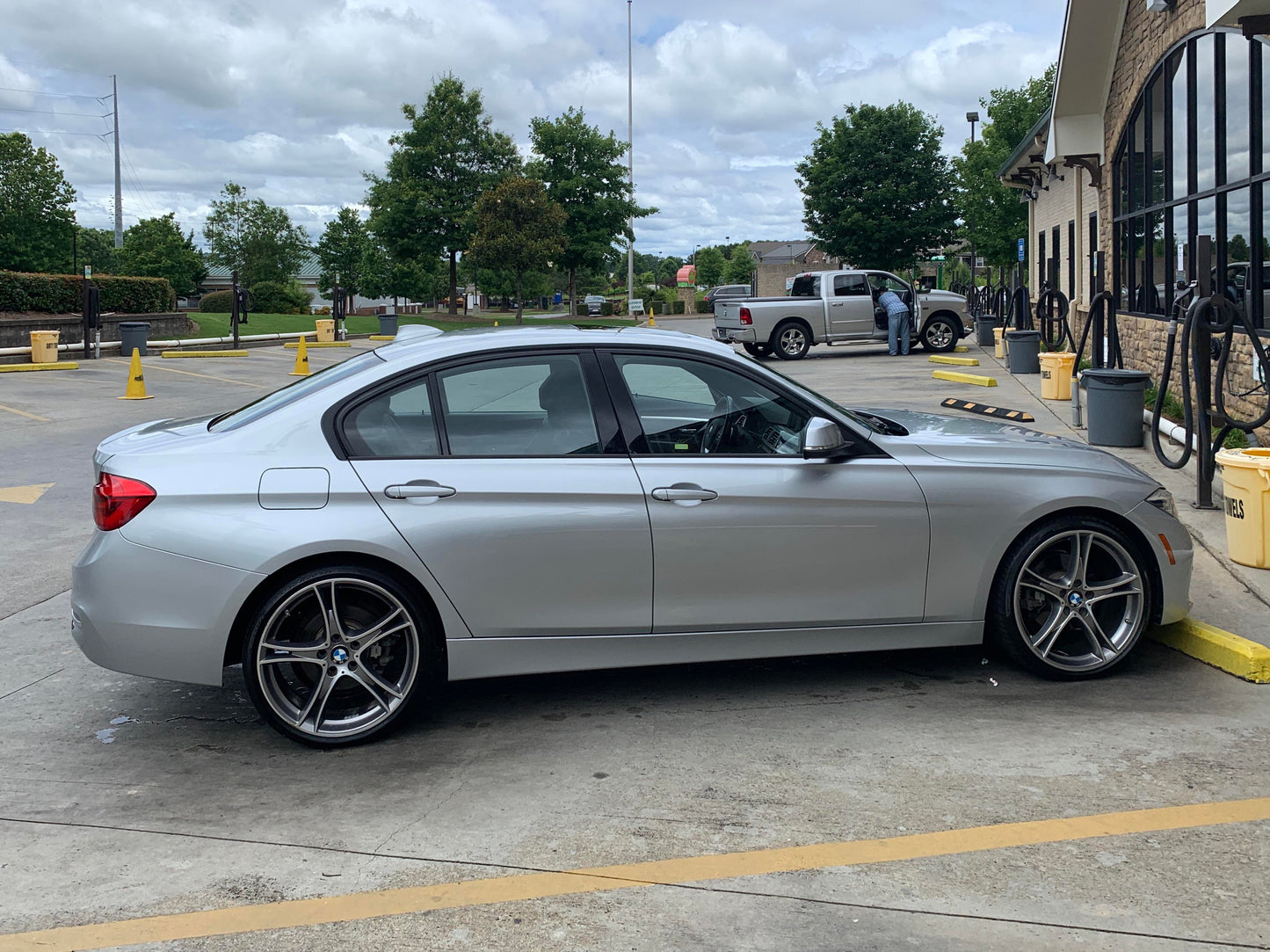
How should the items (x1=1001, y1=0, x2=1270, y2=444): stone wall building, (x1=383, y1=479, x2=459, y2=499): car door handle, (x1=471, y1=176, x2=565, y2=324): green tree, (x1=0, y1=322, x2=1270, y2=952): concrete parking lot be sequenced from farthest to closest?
1. (x1=471, y1=176, x2=565, y2=324): green tree
2. (x1=1001, y1=0, x2=1270, y2=444): stone wall building
3. (x1=383, y1=479, x2=459, y2=499): car door handle
4. (x1=0, y1=322, x2=1270, y2=952): concrete parking lot

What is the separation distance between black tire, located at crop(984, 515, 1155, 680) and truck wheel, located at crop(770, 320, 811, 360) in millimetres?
21081

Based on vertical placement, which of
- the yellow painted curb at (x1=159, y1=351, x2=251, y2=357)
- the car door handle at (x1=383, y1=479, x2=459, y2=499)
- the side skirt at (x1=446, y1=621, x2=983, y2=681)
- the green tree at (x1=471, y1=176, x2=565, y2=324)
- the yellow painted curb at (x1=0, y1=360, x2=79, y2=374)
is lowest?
the side skirt at (x1=446, y1=621, x2=983, y2=681)

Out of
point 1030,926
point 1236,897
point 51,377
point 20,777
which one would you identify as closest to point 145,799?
point 20,777

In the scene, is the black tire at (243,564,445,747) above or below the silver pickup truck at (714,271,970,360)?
below

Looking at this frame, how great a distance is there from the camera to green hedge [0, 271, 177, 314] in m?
30.6

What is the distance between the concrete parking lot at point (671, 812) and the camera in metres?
3.29

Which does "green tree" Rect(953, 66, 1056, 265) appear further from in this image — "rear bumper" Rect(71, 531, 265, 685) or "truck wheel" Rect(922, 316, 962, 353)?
"rear bumper" Rect(71, 531, 265, 685)

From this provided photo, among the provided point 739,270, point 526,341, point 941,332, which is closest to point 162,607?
point 526,341

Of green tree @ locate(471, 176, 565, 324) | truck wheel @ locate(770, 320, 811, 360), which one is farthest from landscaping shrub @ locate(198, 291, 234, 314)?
truck wheel @ locate(770, 320, 811, 360)

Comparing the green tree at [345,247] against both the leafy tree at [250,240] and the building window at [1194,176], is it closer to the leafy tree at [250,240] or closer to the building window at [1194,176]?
the leafy tree at [250,240]

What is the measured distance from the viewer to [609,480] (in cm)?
477

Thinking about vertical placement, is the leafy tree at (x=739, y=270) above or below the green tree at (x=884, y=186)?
above

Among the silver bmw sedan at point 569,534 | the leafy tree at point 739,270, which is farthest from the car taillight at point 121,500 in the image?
the leafy tree at point 739,270

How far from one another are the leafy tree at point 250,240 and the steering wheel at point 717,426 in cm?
7092
